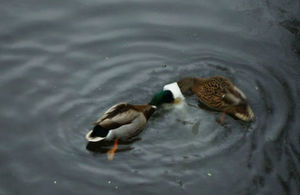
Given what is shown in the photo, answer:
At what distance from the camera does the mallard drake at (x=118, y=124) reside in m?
6.83

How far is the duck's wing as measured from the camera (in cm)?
686

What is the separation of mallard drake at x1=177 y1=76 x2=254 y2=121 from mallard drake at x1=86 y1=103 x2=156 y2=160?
997 mm

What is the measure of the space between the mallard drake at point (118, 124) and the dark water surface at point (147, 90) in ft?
0.63

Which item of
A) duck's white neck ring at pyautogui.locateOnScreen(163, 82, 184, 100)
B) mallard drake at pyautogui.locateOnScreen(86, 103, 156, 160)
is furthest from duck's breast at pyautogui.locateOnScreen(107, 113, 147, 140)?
duck's white neck ring at pyautogui.locateOnScreen(163, 82, 184, 100)

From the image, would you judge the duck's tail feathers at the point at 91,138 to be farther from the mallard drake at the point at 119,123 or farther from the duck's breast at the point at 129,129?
the duck's breast at the point at 129,129

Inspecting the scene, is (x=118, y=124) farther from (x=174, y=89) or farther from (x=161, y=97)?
(x=174, y=89)

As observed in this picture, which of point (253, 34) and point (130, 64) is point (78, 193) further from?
point (253, 34)

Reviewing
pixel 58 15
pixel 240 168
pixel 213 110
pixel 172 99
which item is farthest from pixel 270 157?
pixel 58 15

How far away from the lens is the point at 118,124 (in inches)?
274

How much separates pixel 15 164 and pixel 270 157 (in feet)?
11.6

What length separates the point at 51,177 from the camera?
21.2ft

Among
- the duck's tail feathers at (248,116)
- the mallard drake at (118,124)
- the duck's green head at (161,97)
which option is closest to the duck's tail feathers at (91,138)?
the mallard drake at (118,124)

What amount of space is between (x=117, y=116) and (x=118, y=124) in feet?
0.39

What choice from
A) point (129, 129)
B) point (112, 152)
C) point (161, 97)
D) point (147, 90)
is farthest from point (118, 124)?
point (147, 90)
